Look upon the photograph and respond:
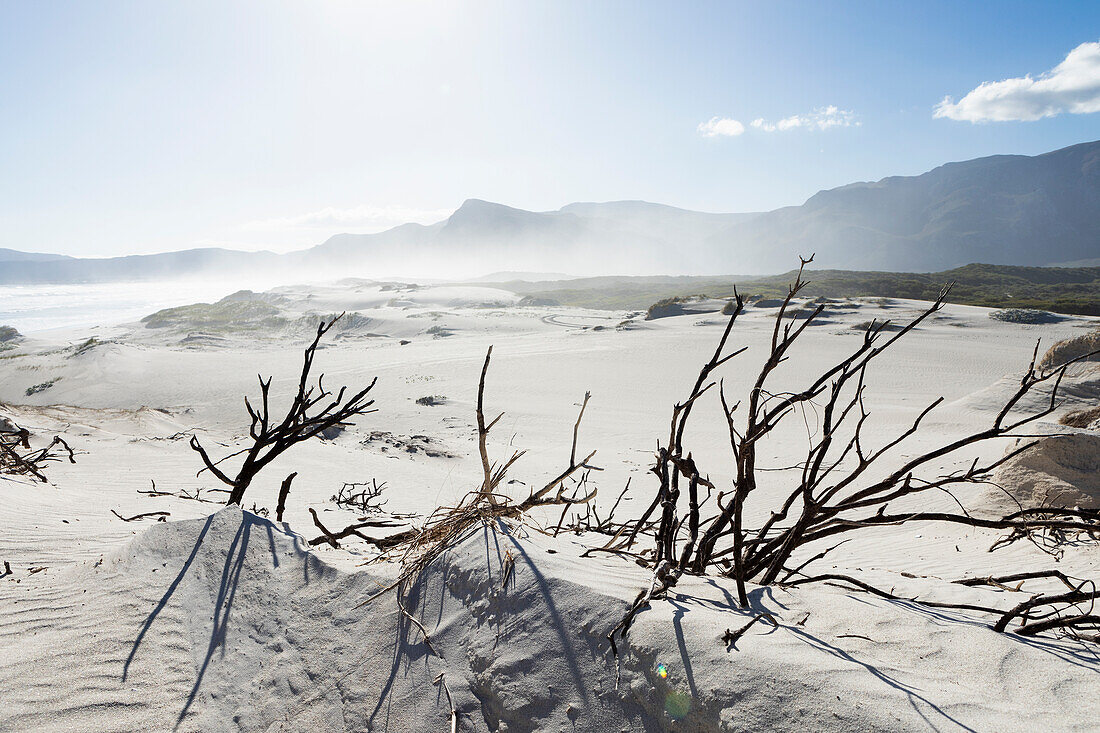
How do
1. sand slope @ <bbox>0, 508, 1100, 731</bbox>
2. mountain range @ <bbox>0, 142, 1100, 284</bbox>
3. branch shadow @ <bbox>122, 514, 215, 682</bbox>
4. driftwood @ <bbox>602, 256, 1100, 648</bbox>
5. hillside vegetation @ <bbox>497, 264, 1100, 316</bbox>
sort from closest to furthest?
sand slope @ <bbox>0, 508, 1100, 731</bbox> → driftwood @ <bbox>602, 256, 1100, 648</bbox> → branch shadow @ <bbox>122, 514, 215, 682</bbox> → hillside vegetation @ <bbox>497, 264, 1100, 316</bbox> → mountain range @ <bbox>0, 142, 1100, 284</bbox>

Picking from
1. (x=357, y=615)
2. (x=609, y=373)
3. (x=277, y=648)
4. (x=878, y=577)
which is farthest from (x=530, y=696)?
(x=609, y=373)

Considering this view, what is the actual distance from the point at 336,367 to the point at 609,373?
8.82m

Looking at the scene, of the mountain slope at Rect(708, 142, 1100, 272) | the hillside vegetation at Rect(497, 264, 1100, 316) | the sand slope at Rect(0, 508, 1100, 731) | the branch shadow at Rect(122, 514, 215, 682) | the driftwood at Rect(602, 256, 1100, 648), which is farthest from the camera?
the mountain slope at Rect(708, 142, 1100, 272)

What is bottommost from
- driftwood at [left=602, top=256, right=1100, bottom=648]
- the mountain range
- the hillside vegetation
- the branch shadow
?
the branch shadow

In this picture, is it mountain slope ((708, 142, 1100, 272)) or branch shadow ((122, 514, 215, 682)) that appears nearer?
branch shadow ((122, 514, 215, 682))

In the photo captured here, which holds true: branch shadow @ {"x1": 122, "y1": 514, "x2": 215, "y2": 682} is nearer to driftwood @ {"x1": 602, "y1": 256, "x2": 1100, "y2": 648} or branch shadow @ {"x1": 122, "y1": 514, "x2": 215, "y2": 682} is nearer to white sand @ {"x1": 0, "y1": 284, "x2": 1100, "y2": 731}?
white sand @ {"x1": 0, "y1": 284, "x2": 1100, "y2": 731}

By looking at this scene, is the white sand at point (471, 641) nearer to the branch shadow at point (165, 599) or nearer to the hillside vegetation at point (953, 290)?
the branch shadow at point (165, 599)

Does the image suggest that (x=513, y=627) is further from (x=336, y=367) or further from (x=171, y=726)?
(x=336, y=367)

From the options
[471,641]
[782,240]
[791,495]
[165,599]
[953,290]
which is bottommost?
[165,599]

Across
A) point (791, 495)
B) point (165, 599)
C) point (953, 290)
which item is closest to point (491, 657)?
point (791, 495)

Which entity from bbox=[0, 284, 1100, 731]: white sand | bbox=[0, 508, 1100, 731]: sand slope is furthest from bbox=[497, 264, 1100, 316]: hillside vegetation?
bbox=[0, 508, 1100, 731]: sand slope

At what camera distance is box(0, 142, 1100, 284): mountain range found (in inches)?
4601

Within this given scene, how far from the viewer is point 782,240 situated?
160m

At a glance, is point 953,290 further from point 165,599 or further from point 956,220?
point 956,220
